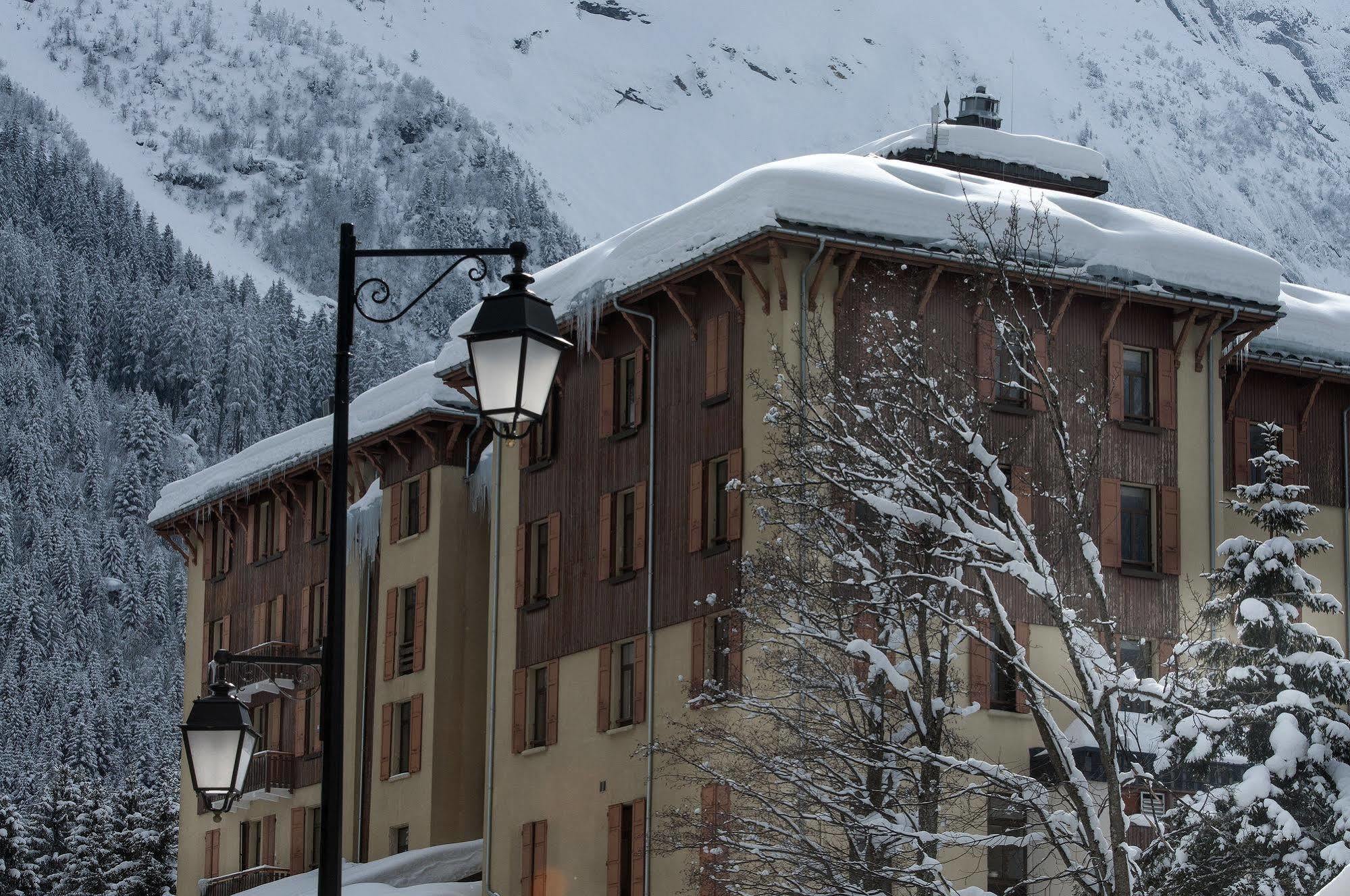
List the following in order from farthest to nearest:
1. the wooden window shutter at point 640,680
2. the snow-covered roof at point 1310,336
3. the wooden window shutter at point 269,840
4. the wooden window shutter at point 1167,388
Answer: the wooden window shutter at point 269,840 < the snow-covered roof at point 1310,336 < the wooden window shutter at point 1167,388 < the wooden window shutter at point 640,680

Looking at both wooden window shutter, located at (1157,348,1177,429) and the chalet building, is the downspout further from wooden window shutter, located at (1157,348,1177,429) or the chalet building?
wooden window shutter, located at (1157,348,1177,429)

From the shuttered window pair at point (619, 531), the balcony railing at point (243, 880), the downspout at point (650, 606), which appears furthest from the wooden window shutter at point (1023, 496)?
the balcony railing at point (243, 880)

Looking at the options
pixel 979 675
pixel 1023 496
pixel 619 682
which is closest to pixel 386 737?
pixel 619 682

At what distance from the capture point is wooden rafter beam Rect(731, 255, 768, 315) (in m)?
44.8

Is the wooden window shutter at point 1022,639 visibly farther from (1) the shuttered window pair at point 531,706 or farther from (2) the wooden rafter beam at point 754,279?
(1) the shuttered window pair at point 531,706

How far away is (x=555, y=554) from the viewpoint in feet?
167

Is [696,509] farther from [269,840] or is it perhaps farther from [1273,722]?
[269,840]

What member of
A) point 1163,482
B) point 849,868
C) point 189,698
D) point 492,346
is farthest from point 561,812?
point 492,346

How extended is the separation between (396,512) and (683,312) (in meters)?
16.3

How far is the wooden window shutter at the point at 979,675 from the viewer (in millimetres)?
44562

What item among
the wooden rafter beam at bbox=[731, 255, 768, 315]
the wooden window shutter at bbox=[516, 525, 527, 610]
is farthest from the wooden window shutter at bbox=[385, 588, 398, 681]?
the wooden rafter beam at bbox=[731, 255, 768, 315]

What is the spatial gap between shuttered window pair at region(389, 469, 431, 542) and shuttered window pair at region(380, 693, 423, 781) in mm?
4138

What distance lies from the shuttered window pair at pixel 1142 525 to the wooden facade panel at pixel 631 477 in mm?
7290

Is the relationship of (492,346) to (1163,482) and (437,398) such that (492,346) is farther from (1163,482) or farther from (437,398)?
(437,398)
